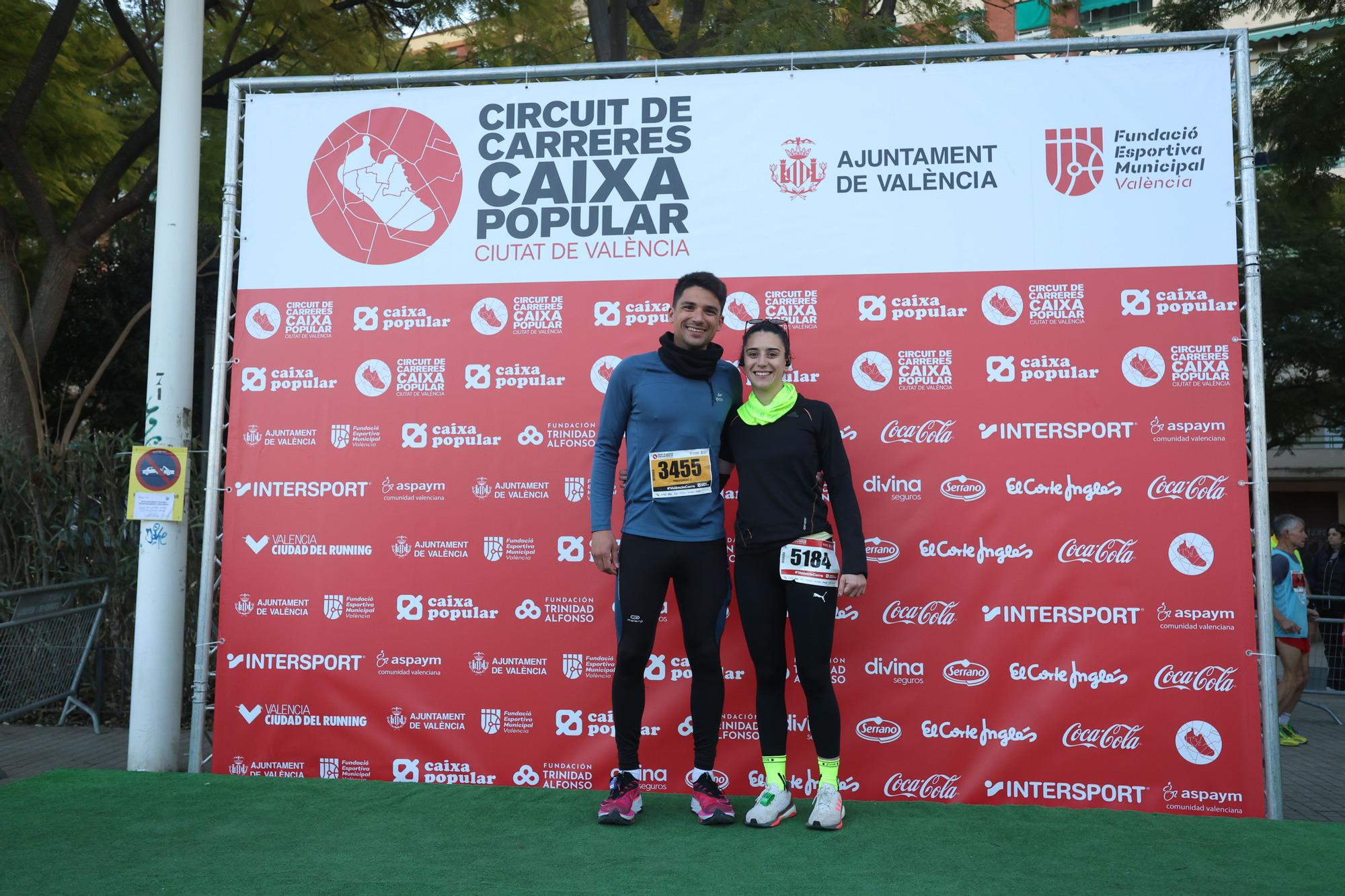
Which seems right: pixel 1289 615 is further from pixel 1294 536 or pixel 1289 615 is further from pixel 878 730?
pixel 878 730

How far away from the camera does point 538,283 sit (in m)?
4.83

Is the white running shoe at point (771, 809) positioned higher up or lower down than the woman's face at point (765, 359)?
lower down

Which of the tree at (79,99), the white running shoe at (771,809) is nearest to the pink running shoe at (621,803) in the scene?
the white running shoe at (771,809)

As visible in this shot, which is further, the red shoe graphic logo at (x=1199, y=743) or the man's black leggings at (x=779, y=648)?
the red shoe graphic logo at (x=1199, y=743)

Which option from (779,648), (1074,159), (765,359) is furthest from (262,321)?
(1074,159)

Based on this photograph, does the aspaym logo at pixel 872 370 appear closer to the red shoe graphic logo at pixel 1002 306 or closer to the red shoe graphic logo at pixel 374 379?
the red shoe graphic logo at pixel 1002 306

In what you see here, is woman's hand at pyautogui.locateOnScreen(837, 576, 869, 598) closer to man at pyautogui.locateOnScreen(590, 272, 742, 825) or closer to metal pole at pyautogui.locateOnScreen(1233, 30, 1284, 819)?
man at pyautogui.locateOnScreen(590, 272, 742, 825)

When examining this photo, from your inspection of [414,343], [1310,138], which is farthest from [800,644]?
[1310,138]

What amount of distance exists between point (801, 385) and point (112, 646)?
200 inches

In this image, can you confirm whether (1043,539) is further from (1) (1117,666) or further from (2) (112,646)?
(2) (112,646)

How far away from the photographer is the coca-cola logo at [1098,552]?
14.5 feet

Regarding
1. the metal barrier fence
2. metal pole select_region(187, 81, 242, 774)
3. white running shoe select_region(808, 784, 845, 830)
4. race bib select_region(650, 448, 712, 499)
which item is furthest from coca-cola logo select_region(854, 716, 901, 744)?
the metal barrier fence

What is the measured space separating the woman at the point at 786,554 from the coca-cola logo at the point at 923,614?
0.61 m

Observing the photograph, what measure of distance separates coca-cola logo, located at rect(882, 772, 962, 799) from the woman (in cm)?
55
